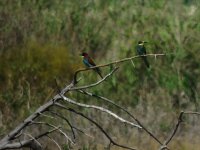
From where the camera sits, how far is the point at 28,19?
12820 millimetres

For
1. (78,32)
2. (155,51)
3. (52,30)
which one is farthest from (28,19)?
(155,51)

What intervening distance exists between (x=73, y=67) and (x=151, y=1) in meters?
3.11

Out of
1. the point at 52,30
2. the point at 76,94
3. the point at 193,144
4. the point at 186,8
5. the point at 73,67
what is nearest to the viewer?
the point at 193,144

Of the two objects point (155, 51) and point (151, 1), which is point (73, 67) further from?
point (151, 1)

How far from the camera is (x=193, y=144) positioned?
9.91m

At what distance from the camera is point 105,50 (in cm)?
1433

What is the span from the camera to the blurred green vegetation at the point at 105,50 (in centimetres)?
1098

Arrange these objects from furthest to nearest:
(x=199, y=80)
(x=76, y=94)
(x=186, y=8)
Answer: (x=186, y=8)
(x=199, y=80)
(x=76, y=94)

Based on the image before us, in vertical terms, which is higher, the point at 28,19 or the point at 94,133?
the point at 28,19

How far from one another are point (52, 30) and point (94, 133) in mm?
3915

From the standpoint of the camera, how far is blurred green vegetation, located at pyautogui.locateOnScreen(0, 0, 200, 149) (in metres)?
11.0

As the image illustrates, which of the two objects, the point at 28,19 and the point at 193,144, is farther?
the point at 28,19

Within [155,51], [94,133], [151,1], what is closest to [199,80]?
[155,51]

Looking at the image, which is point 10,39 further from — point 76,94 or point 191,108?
point 191,108
